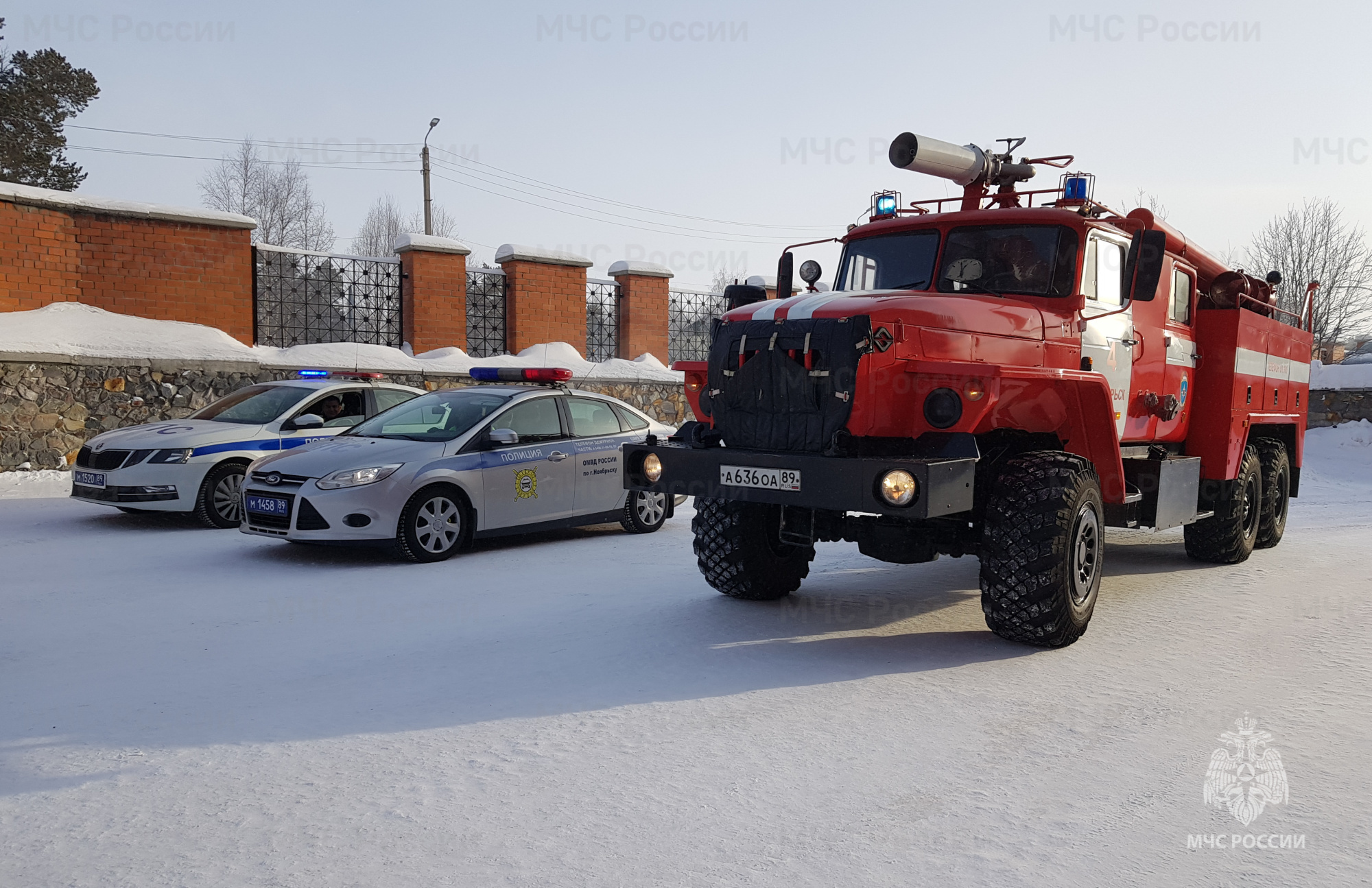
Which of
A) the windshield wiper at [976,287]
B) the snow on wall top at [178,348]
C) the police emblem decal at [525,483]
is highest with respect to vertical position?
the windshield wiper at [976,287]

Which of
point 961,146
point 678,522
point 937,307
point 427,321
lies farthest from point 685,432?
point 427,321

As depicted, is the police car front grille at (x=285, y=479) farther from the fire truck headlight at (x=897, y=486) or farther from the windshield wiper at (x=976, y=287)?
the windshield wiper at (x=976, y=287)

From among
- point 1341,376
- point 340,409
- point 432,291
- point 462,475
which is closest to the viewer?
point 462,475

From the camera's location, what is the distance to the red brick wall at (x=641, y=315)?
20.2 m

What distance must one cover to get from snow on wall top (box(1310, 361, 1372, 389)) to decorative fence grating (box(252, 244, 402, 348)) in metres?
18.8

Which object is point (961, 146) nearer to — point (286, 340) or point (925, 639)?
point (925, 639)

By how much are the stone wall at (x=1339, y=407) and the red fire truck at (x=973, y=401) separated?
17.1m

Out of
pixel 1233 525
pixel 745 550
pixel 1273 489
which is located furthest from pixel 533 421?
pixel 1273 489

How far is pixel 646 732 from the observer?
418 cm

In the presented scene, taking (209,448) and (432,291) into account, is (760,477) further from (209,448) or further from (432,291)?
(432,291)

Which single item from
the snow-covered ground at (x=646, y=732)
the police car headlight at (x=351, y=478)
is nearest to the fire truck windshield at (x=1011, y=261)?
the snow-covered ground at (x=646, y=732)

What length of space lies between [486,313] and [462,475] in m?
10.8

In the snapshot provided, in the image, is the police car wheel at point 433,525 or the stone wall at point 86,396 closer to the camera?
the police car wheel at point 433,525

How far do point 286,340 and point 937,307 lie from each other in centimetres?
1386
